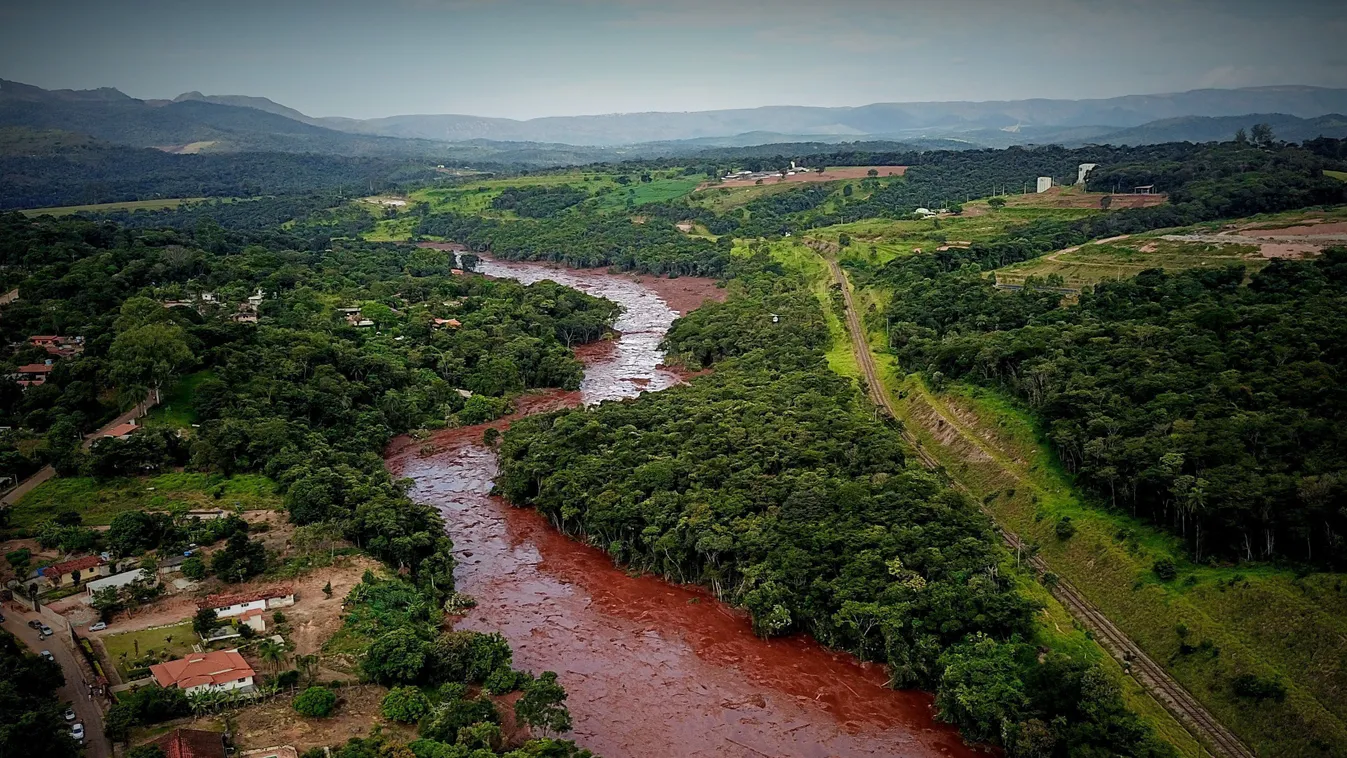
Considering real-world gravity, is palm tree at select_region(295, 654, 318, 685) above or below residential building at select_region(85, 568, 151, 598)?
below

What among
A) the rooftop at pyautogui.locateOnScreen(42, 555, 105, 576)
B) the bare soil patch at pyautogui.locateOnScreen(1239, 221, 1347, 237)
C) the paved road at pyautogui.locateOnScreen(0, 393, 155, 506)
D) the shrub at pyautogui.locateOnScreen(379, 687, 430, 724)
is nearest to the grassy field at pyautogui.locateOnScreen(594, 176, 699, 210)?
the bare soil patch at pyautogui.locateOnScreen(1239, 221, 1347, 237)

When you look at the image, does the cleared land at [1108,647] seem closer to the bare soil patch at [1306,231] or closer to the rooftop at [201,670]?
the rooftop at [201,670]

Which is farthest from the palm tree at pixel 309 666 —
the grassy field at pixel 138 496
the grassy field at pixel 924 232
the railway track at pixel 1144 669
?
the grassy field at pixel 924 232

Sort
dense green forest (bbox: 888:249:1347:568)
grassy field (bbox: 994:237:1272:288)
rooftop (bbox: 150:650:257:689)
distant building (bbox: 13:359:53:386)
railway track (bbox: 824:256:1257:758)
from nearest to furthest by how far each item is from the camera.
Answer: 1. railway track (bbox: 824:256:1257:758)
2. rooftop (bbox: 150:650:257:689)
3. dense green forest (bbox: 888:249:1347:568)
4. distant building (bbox: 13:359:53:386)
5. grassy field (bbox: 994:237:1272:288)

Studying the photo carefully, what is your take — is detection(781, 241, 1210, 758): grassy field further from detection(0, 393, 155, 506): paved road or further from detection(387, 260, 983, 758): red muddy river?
detection(0, 393, 155, 506): paved road

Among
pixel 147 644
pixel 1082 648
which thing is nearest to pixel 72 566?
pixel 147 644

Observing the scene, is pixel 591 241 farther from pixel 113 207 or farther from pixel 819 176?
pixel 113 207
